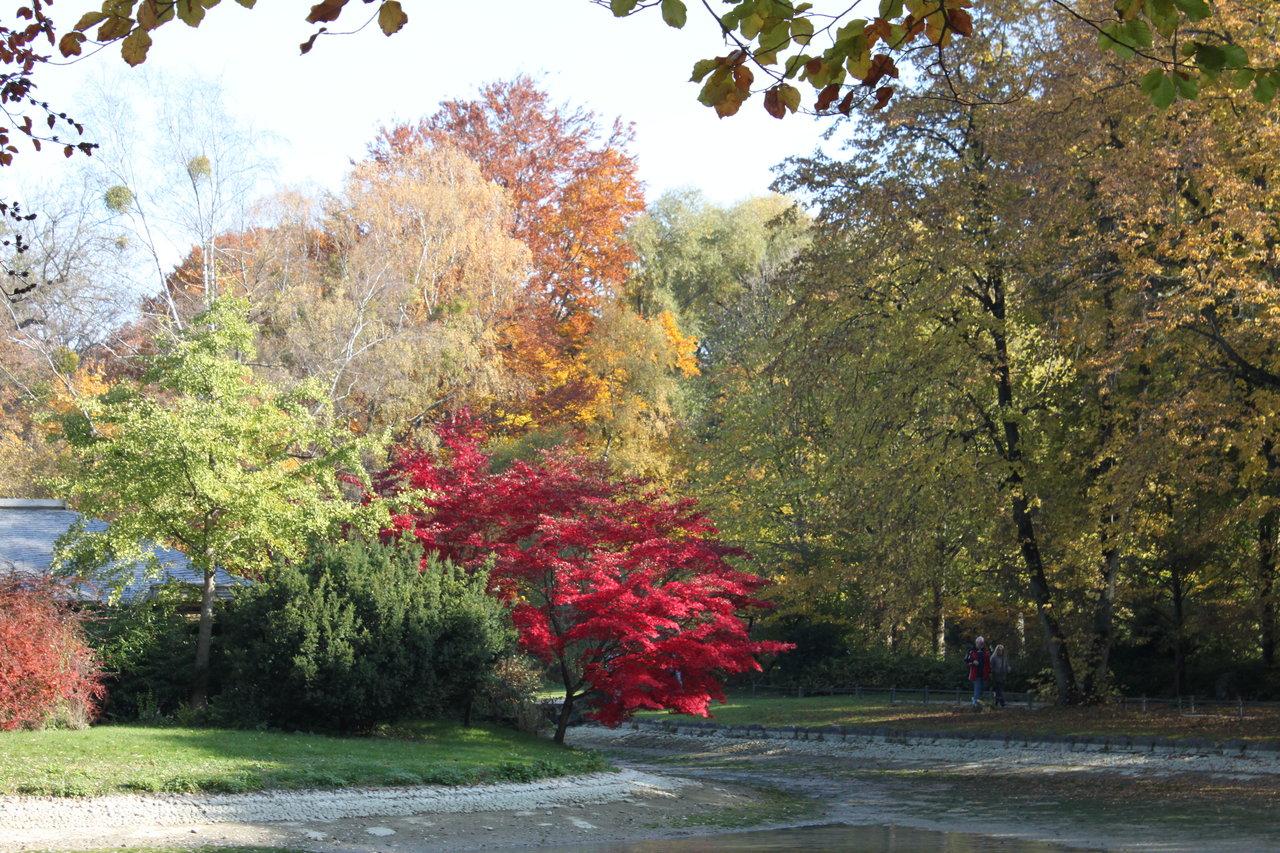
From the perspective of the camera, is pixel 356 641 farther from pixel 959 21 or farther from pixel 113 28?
pixel 959 21

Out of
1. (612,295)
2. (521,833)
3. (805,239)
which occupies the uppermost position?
(805,239)

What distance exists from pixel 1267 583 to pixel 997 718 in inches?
235

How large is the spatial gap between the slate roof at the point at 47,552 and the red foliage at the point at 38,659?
1692 mm

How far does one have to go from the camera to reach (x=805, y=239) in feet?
176

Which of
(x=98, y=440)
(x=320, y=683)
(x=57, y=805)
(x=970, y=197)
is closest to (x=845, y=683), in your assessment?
(x=970, y=197)

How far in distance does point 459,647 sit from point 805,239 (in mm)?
36836

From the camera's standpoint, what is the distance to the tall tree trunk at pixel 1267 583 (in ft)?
77.6

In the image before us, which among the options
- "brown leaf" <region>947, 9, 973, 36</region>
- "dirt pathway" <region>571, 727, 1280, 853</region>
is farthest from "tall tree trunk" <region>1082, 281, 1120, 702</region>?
"brown leaf" <region>947, 9, 973, 36</region>

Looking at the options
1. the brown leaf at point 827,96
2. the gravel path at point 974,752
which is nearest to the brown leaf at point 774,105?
the brown leaf at point 827,96

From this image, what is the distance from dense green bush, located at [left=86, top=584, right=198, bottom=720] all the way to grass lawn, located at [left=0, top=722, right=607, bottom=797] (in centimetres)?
165

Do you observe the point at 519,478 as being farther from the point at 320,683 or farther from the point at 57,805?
the point at 57,805

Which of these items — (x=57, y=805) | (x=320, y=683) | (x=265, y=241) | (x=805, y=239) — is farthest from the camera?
(x=805, y=239)

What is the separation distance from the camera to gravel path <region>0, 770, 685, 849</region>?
1299 centimetres

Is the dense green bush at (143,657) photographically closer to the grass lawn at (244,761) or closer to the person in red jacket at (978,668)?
the grass lawn at (244,761)
